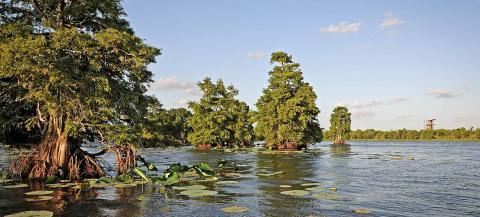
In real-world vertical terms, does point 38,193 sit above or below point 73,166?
below

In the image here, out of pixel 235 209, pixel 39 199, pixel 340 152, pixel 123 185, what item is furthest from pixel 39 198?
pixel 340 152

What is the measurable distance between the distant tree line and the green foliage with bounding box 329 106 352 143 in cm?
307

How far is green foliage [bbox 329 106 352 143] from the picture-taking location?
12181 cm

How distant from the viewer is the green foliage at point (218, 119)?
80.8m

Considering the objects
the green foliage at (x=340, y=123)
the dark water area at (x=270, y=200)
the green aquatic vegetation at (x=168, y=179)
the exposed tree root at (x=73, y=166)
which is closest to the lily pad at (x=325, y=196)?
the dark water area at (x=270, y=200)

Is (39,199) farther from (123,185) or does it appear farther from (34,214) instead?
(123,185)

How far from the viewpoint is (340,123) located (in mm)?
122500

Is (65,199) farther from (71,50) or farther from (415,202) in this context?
(415,202)

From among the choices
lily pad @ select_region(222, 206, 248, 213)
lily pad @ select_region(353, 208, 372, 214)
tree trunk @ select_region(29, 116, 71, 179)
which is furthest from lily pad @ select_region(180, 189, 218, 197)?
tree trunk @ select_region(29, 116, 71, 179)

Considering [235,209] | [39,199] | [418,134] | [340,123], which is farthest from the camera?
[418,134]

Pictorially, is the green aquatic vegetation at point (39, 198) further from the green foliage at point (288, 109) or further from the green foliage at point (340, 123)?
the green foliage at point (340, 123)

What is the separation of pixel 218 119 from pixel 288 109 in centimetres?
2079

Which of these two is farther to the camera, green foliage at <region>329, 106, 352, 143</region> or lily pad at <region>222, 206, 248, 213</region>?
green foliage at <region>329, 106, 352, 143</region>

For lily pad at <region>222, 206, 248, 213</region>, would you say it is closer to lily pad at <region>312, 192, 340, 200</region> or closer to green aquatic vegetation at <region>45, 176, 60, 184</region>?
lily pad at <region>312, 192, 340, 200</region>
